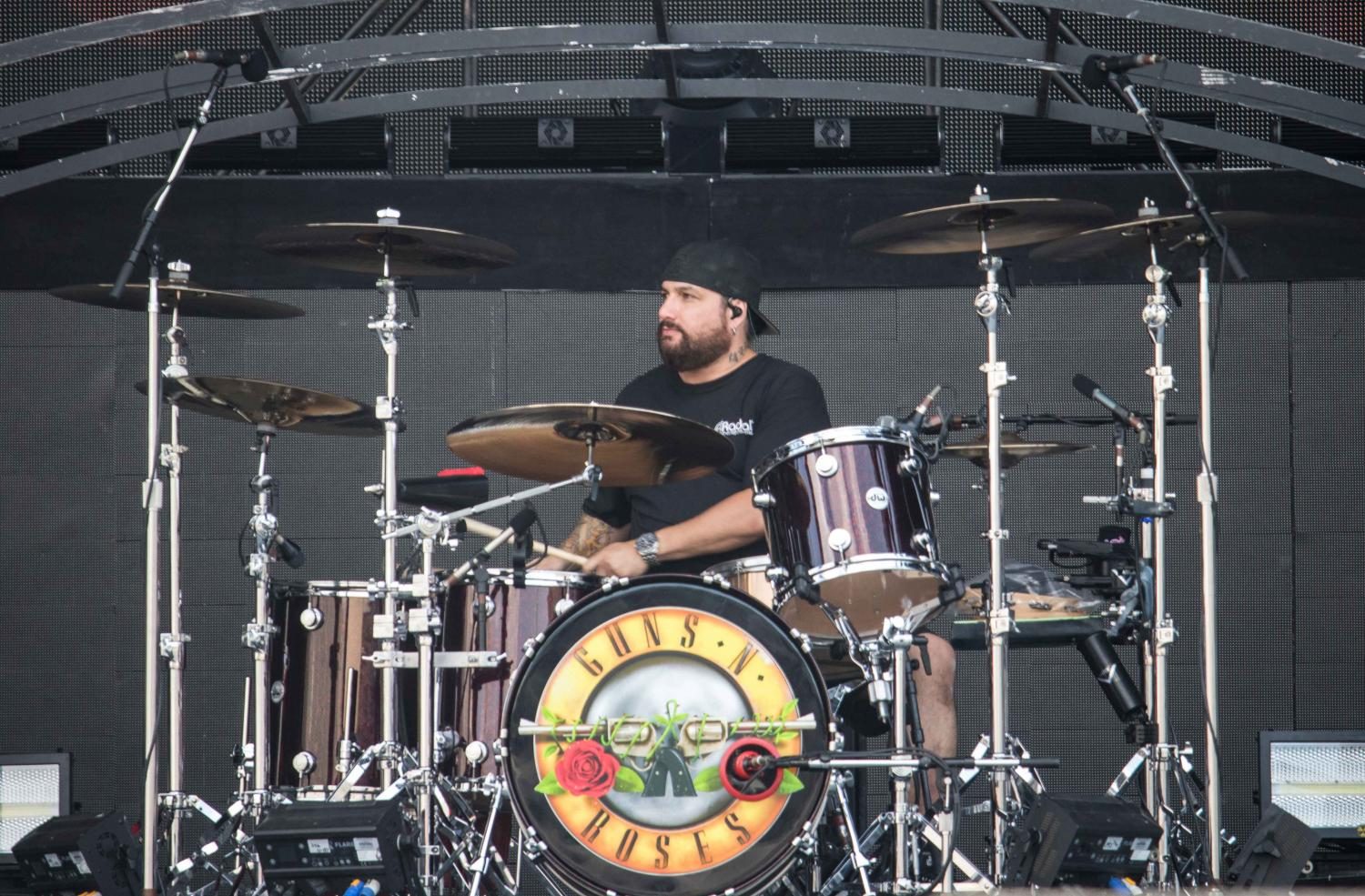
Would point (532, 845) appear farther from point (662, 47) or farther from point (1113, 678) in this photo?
point (662, 47)

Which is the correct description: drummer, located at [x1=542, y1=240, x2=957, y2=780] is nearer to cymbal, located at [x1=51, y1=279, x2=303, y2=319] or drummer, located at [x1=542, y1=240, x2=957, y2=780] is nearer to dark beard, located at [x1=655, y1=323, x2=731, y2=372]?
dark beard, located at [x1=655, y1=323, x2=731, y2=372]

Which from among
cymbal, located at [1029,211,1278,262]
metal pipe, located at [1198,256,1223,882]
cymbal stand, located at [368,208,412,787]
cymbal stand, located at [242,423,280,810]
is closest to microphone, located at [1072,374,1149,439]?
metal pipe, located at [1198,256,1223,882]

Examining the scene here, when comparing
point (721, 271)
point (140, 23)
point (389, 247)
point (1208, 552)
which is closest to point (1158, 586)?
point (1208, 552)

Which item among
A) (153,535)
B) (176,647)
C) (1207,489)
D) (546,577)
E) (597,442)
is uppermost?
(597,442)

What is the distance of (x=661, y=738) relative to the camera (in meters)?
4.38

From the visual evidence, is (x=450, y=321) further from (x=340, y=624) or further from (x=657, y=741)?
(x=657, y=741)

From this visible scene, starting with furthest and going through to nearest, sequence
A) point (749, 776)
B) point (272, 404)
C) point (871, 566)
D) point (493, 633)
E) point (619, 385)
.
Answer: point (619, 385) < point (272, 404) < point (493, 633) < point (871, 566) < point (749, 776)

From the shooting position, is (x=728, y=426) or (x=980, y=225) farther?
(x=728, y=426)

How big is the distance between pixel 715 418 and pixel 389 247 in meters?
1.17

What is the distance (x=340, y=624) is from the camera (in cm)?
523

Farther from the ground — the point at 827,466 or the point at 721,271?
the point at 721,271

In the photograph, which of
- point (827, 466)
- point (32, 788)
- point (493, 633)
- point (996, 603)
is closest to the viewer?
point (827, 466)

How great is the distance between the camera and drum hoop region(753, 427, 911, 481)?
4.65m

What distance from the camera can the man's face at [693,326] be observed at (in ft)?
18.7
